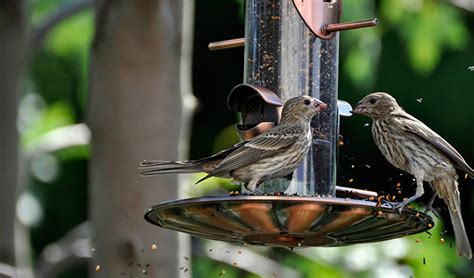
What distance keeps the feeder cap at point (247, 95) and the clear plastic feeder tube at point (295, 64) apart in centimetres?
20

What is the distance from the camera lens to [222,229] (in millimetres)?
9664

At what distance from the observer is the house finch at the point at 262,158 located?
387 inches

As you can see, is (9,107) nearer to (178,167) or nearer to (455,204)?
(178,167)

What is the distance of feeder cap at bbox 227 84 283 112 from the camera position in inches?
413

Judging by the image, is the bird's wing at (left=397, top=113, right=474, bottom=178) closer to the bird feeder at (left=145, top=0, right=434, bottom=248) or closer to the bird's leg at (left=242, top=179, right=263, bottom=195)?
the bird feeder at (left=145, top=0, right=434, bottom=248)

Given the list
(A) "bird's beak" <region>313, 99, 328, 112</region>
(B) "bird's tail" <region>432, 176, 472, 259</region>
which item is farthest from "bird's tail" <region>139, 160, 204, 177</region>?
(B) "bird's tail" <region>432, 176, 472, 259</region>

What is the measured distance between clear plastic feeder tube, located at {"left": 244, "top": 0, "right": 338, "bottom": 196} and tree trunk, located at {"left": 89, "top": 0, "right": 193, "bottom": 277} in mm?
945

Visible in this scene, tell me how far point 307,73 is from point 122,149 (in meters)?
1.65

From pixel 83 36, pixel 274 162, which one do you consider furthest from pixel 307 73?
pixel 83 36

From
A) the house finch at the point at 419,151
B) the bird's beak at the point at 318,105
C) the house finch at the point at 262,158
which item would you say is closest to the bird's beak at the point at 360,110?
the house finch at the point at 419,151

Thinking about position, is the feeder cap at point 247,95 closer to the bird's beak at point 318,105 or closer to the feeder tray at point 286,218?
the bird's beak at point 318,105

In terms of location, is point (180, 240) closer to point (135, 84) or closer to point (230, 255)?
point (135, 84)

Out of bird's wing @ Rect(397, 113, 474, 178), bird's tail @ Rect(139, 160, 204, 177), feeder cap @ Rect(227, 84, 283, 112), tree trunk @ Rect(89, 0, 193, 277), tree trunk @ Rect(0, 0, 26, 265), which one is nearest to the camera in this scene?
bird's tail @ Rect(139, 160, 204, 177)

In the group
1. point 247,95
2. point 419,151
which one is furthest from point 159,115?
point 419,151
